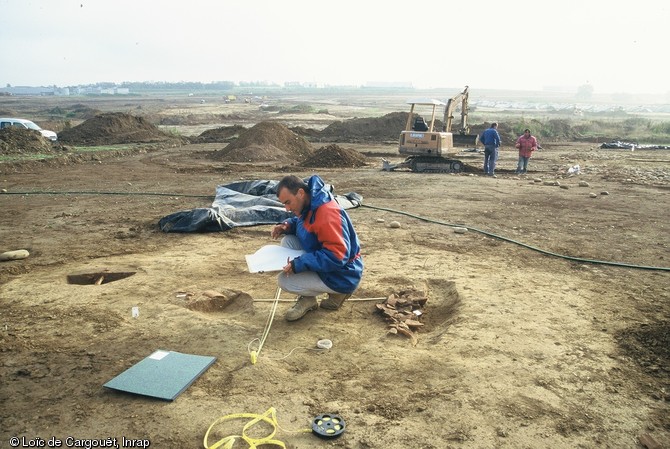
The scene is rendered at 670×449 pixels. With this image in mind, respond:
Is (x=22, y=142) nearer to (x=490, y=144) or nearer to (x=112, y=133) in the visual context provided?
(x=112, y=133)

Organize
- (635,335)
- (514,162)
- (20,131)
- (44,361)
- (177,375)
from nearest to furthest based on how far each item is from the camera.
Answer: (177,375), (44,361), (635,335), (20,131), (514,162)

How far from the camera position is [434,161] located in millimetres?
17891

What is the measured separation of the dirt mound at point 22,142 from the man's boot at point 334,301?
18669 mm

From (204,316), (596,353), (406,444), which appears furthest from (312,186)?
(596,353)

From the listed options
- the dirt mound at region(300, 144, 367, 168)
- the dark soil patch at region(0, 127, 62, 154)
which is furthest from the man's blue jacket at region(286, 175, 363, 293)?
the dark soil patch at region(0, 127, 62, 154)

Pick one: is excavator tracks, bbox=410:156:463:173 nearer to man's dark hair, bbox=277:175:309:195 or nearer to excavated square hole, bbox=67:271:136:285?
excavated square hole, bbox=67:271:136:285

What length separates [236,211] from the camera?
942 cm

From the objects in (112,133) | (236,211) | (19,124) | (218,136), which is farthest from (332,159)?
(19,124)

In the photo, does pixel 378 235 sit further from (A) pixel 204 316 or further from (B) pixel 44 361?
(B) pixel 44 361

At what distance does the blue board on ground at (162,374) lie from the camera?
3.58 metres

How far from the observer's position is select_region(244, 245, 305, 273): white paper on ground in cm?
462

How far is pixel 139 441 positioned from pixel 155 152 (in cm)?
2181

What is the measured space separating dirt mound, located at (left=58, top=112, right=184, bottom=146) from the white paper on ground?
942 inches

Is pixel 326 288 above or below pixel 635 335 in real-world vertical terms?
above
